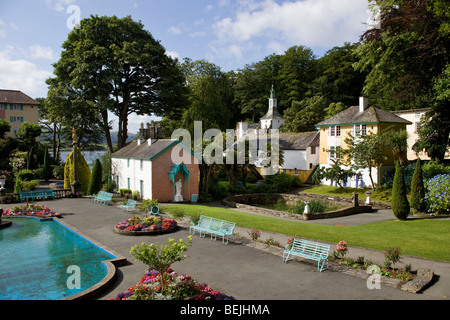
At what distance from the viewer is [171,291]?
8664 millimetres

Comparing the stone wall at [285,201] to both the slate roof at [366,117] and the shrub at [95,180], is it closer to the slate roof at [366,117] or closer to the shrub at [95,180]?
the slate roof at [366,117]

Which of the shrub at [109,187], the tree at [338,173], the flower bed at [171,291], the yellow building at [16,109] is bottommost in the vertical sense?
the flower bed at [171,291]

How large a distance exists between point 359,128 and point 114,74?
28.7m

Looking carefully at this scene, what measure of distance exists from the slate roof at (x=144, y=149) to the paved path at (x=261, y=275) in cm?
1366

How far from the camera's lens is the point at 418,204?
23531mm

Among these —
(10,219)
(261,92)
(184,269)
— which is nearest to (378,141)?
(184,269)

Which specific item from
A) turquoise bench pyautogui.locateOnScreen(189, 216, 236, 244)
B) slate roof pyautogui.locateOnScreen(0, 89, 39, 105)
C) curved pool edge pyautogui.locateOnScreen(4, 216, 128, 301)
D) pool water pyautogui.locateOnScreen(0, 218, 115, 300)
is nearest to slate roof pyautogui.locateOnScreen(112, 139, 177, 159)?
pool water pyautogui.locateOnScreen(0, 218, 115, 300)

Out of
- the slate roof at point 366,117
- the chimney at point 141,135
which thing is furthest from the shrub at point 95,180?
the slate roof at point 366,117

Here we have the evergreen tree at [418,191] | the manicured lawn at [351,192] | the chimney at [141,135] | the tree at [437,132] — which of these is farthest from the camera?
the chimney at [141,135]

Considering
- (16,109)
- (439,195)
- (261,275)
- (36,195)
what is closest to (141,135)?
(36,195)

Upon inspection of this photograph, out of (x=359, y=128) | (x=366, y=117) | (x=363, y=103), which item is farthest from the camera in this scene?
(x=363, y=103)

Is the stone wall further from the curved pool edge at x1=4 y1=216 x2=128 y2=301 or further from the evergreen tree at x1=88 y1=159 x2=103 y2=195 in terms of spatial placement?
the curved pool edge at x1=4 y1=216 x2=128 y2=301

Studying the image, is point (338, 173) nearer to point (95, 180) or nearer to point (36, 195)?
point (95, 180)

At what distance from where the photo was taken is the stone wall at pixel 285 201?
26.2m
